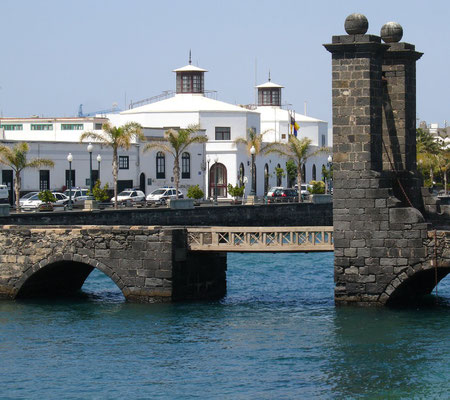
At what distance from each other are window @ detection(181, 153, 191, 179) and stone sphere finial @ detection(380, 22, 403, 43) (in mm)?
50395

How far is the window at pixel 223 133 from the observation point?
313 ft

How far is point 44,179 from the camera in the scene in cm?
7662

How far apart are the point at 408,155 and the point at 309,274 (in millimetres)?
15019

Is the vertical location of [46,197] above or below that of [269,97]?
below

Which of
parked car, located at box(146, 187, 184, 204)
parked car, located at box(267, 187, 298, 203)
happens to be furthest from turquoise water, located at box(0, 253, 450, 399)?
parked car, located at box(267, 187, 298, 203)

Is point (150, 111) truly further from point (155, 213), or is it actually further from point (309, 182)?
point (155, 213)

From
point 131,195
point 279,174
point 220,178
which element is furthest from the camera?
point 279,174

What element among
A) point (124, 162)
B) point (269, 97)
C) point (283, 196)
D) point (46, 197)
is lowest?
point (283, 196)

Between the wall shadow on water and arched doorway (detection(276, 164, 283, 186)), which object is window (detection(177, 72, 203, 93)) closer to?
arched doorway (detection(276, 164, 283, 186))

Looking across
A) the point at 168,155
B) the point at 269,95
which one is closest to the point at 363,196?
the point at 168,155

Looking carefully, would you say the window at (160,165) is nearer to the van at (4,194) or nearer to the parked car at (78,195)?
the parked car at (78,195)

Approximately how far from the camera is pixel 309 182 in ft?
352

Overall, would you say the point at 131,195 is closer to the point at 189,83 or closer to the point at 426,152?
the point at 189,83

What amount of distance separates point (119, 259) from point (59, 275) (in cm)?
494
